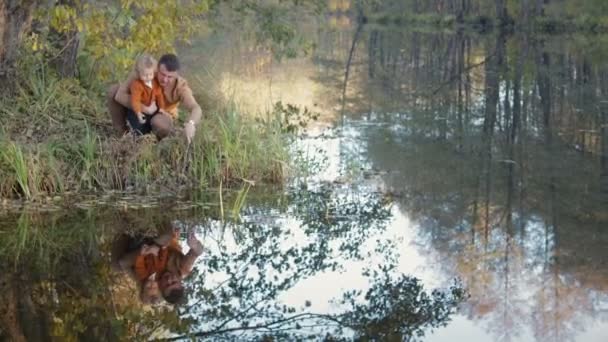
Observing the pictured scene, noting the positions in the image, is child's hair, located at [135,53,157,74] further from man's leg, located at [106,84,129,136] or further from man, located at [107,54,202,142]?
man's leg, located at [106,84,129,136]

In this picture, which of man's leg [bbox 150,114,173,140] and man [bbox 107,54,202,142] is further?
man's leg [bbox 150,114,173,140]

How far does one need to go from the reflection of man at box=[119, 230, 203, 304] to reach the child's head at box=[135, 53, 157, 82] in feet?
6.20

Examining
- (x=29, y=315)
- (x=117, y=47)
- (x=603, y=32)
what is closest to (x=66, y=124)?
→ (x=117, y=47)

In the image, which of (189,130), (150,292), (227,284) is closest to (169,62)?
(189,130)

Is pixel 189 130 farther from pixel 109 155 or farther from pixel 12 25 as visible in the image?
pixel 12 25

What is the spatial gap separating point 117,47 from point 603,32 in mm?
30846

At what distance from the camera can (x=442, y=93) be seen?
1806 centimetres

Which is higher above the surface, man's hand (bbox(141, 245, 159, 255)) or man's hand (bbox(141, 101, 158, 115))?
man's hand (bbox(141, 101, 158, 115))

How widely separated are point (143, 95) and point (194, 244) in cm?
222

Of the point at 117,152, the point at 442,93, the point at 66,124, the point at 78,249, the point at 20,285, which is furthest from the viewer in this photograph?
the point at 442,93

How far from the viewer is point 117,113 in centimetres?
855

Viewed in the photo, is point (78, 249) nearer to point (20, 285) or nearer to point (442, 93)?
point (20, 285)

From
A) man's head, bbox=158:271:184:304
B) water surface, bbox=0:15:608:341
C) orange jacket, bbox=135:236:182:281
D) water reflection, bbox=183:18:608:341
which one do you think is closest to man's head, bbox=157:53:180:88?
water surface, bbox=0:15:608:341

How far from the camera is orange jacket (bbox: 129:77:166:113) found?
8258 millimetres
